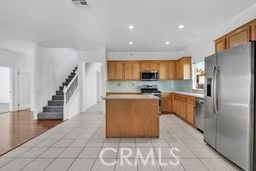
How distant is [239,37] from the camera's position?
376cm

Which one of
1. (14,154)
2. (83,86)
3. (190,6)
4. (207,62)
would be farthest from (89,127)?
(190,6)

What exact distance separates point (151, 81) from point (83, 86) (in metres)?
2.91

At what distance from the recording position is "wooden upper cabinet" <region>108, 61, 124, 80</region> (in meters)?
8.53

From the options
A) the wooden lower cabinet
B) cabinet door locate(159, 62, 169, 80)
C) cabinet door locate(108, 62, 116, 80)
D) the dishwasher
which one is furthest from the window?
cabinet door locate(108, 62, 116, 80)

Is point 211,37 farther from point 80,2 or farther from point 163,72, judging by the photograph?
point 80,2

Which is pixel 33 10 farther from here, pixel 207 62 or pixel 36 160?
pixel 207 62

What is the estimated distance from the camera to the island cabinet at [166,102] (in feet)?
26.7

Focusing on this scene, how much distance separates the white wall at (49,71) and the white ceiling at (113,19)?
0.99 m

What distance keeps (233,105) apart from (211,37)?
3.17 m

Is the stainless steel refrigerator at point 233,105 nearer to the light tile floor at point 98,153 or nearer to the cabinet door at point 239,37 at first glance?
the light tile floor at point 98,153

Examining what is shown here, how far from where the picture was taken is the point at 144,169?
302cm

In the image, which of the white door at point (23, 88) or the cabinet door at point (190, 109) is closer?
the cabinet door at point (190, 109)

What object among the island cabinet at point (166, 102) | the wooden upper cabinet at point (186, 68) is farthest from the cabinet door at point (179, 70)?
the island cabinet at point (166, 102)

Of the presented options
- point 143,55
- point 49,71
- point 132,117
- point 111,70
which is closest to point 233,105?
point 132,117
